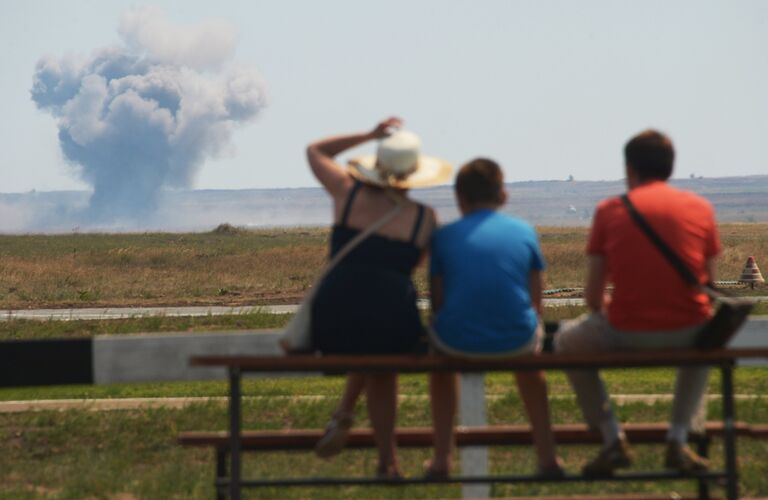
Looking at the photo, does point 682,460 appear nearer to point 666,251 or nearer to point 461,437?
point 666,251

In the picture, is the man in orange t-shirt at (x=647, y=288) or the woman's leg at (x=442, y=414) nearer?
the man in orange t-shirt at (x=647, y=288)

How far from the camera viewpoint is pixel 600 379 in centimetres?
584

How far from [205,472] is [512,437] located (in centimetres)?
265

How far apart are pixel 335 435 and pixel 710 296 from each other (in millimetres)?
1715

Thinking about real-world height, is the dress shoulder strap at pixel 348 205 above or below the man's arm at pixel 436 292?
above

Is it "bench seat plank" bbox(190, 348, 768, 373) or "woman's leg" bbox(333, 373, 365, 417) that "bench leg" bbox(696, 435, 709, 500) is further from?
"woman's leg" bbox(333, 373, 365, 417)

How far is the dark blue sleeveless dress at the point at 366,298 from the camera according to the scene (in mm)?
5656

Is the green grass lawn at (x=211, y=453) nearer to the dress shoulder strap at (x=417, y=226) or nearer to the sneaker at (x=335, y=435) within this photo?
the sneaker at (x=335, y=435)

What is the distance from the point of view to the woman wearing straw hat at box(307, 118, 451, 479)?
567cm

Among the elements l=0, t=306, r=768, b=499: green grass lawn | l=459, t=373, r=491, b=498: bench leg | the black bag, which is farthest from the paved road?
the black bag

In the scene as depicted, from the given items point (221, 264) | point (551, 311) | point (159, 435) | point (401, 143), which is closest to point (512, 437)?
point (401, 143)

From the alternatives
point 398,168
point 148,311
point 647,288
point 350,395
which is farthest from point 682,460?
point 148,311

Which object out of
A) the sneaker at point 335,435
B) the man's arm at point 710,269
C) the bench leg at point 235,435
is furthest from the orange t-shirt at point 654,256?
the bench leg at point 235,435

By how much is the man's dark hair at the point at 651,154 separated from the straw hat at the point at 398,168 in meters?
0.81
